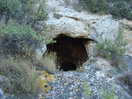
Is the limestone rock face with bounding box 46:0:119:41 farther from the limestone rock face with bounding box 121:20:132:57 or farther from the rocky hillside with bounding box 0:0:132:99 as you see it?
the limestone rock face with bounding box 121:20:132:57

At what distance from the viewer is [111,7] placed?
694 cm

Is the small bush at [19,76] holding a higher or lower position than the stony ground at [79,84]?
higher

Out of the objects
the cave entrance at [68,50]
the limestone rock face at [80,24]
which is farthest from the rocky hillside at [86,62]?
the cave entrance at [68,50]

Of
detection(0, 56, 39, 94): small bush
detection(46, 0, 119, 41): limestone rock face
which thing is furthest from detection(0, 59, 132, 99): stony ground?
detection(46, 0, 119, 41): limestone rock face

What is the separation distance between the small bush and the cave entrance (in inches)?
155

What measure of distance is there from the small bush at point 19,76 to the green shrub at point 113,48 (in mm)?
2712

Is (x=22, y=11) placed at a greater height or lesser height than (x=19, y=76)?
greater

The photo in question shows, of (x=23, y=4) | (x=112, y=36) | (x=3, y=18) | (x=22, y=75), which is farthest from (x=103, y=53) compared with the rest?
(x=3, y=18)

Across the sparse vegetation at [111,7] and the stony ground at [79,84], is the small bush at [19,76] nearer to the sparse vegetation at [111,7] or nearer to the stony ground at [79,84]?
the stony ground at [79,84]

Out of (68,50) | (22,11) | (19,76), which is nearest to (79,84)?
(19,76)

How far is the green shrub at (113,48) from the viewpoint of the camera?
5.14 metres

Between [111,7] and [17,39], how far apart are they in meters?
4.83

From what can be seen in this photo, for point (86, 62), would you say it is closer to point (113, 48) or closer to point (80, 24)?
point (113, 48)

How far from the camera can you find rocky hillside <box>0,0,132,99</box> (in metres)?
3.66
